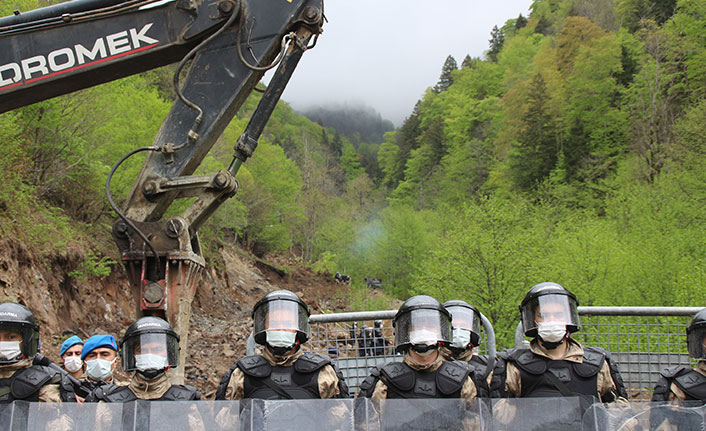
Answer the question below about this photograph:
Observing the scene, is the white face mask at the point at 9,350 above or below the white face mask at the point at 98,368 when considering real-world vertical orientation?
above

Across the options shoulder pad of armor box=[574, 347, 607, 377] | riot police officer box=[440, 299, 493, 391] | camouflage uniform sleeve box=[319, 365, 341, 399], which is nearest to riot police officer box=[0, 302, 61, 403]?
camouflage uniform sleeve box=[319, 365, 341, 399]

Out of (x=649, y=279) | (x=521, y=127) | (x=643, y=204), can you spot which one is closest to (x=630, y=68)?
(x=521, y=127)

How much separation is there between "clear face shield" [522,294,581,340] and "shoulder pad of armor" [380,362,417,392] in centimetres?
102

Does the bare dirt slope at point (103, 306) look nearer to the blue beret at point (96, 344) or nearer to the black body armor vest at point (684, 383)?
the blue beret at point (96, 344)

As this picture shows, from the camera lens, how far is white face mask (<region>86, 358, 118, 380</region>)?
19.7 ft

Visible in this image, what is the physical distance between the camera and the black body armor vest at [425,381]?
4.16 metres

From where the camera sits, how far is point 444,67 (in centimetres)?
11225

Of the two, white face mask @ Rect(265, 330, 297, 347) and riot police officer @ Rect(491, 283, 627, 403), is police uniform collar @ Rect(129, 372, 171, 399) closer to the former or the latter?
white face mask @ Rect(265, 330, 297, 347)

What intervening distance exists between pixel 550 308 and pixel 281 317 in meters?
Result: 2.05

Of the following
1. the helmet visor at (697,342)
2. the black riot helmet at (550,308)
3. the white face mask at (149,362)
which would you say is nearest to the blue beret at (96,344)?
the white face mask at (149,362)

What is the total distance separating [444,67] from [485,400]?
374 feet

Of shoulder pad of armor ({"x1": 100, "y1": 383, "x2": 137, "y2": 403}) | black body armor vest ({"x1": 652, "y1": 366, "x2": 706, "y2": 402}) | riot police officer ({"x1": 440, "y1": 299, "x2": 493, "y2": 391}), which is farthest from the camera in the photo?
riot police officer ({"x1": 440, "y1": 299, "x2": 493, "y2": 391})

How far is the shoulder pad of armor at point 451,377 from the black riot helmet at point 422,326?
18cm

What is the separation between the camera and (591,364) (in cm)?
432
